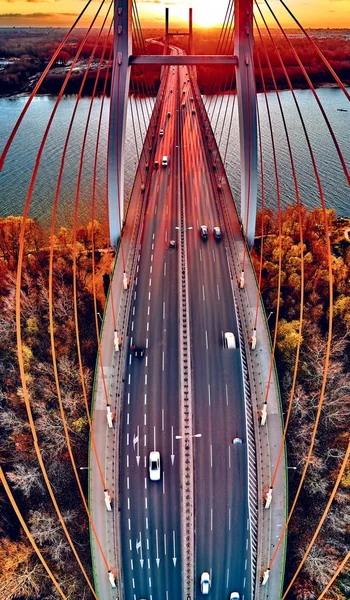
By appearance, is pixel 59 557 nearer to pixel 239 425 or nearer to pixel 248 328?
pixel 239 425

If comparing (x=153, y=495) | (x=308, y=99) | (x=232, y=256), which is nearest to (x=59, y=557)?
(x=153, y=495)

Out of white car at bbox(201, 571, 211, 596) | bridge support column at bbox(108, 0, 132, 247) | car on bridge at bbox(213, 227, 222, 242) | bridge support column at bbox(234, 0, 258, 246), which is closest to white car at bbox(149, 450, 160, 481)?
white car at bbox(201, 571, 211, 596)

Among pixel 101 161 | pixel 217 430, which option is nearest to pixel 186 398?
pixel 217 430

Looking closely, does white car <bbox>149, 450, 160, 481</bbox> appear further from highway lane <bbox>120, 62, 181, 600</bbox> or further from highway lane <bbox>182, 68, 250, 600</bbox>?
highway lane <bbox>182, 68, 250, 600</bbox>

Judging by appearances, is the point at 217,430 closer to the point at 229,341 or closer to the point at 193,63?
the point at 229,341

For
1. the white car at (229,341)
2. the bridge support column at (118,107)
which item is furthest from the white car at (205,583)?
the bridge support column at (118,107)

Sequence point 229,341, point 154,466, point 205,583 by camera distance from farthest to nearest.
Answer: point 229,341
point 154,466
point 205,583
